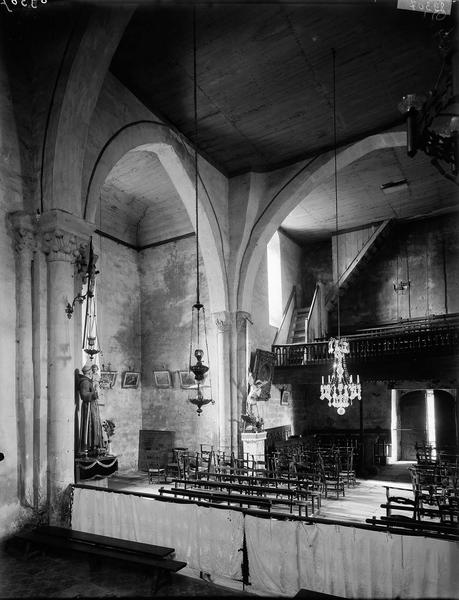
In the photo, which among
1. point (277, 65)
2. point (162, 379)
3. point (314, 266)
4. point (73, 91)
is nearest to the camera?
point (73, 91)

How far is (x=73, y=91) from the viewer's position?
740 cm

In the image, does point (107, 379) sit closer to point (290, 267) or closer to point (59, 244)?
point (59, 244)

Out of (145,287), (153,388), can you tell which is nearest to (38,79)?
(145,287)

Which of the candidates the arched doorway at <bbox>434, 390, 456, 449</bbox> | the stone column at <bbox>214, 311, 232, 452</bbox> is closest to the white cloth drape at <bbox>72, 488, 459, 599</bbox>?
the stone column at <bbox>214, 311, 232, 452</bbox>

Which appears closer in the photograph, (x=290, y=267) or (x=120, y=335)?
(x=120, y=335)

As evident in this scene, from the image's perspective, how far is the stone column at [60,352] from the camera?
6973 millimetres

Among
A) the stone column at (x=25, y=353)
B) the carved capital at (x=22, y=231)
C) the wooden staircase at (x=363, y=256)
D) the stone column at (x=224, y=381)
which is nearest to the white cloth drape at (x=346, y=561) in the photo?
the stone column at (x=25, y=353)

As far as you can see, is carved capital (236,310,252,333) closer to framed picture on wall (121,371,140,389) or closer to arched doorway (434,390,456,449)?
framed picture on wall (121,371,140,389)

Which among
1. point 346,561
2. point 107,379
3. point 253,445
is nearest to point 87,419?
point 346,561

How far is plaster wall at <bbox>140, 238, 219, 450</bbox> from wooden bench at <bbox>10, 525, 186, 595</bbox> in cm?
892

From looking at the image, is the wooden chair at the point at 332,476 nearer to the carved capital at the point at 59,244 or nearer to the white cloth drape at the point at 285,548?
the white cloth drape at the point at 285,548

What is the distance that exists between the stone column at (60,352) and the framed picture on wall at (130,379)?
27.1 feet

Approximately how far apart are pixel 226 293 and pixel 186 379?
11.2ft

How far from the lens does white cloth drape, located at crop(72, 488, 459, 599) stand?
4.42 m
